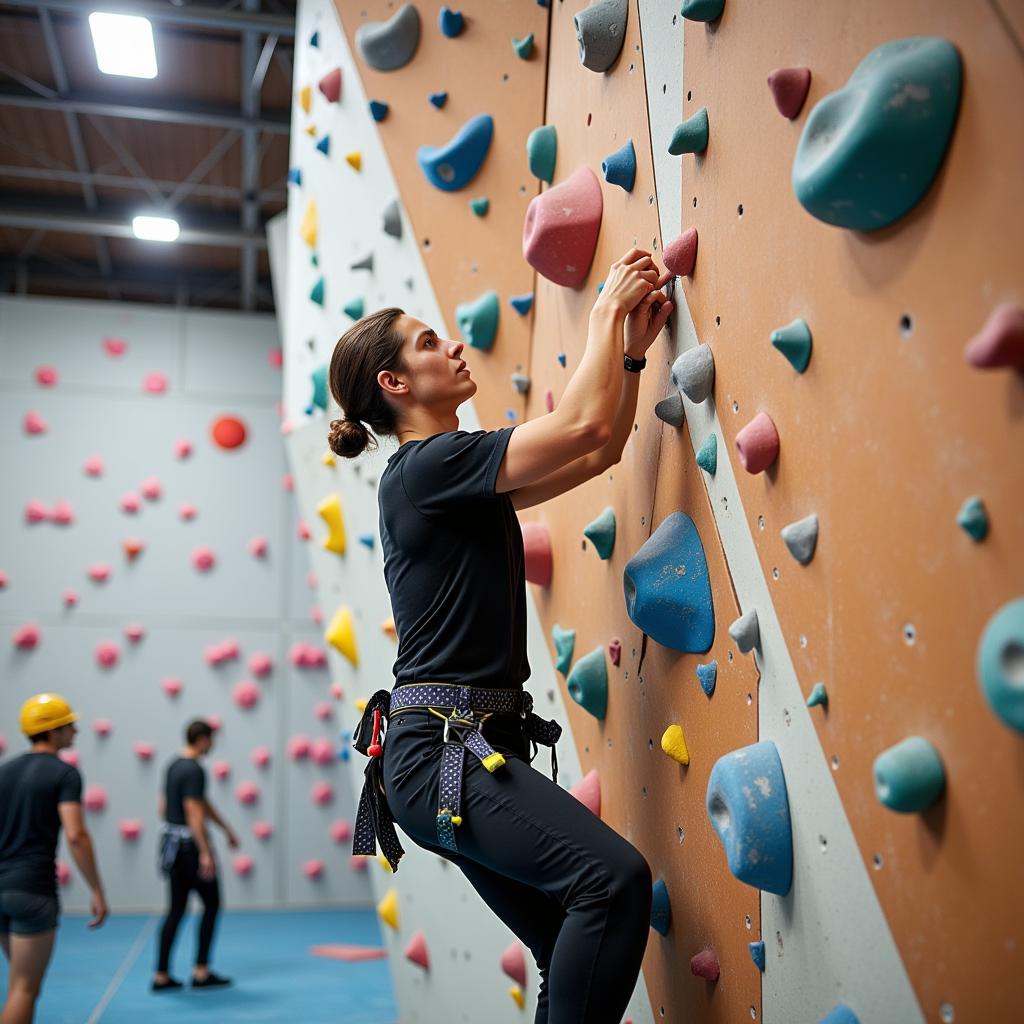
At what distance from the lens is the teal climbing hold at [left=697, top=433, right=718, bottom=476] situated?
1.69m

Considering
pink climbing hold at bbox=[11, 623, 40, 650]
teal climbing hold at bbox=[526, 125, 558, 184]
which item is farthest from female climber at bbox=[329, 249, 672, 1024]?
pink climbing hold at bbox=[11, 623, 40, 650]

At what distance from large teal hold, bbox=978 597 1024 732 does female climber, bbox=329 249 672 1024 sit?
692mm

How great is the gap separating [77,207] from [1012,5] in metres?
9.47

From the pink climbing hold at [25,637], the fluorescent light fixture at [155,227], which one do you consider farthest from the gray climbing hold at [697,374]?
the pink climbing hold at [25,637]

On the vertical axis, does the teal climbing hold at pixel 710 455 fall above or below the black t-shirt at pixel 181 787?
above

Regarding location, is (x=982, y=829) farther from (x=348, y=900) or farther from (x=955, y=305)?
(x=348, y=900)

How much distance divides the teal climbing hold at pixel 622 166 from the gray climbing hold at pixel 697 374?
1.42ft

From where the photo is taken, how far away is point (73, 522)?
31.0 ft

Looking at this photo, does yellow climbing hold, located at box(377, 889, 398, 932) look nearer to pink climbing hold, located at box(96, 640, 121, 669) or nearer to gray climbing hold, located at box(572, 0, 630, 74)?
gray climbing hold, located at box(572, 0, 630, 74)

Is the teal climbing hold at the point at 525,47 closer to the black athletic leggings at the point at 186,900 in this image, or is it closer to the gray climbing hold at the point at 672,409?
the gray climbing hold at the point at 672,409

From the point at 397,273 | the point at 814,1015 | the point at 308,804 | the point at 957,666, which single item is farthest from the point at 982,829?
the point at 308,804

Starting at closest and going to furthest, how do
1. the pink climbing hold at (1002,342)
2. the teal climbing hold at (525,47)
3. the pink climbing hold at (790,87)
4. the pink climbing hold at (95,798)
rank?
the pink climbing hold at (1002,342)
the pink climbing hold at (790,87)
the teal climbing hold at (525,47)
the pink climbing hold at (95,798)

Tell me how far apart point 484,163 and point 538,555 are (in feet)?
3.30

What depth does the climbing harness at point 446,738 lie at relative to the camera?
5.49ft
